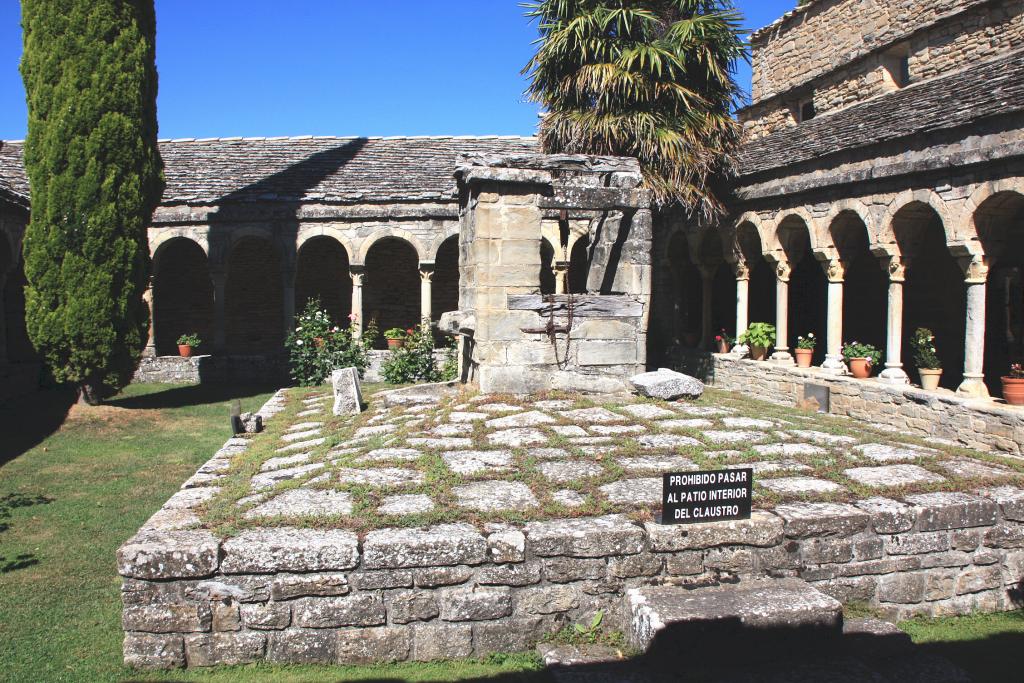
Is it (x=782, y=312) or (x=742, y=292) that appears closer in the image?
(x=782, y=312)

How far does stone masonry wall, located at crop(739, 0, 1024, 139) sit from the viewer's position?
11.1 m

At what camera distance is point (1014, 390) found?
8102 millimetres

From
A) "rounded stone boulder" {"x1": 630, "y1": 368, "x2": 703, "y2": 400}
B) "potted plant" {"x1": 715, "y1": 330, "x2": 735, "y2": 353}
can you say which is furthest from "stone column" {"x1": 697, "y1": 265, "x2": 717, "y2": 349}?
"rounded stone boulder" {"x1": 630, "y1": 368, "x2": 703, "y2": 400}

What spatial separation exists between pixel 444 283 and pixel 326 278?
2957mm

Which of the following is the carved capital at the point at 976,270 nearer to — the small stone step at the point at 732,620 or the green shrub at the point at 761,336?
the green shrub at the point at 761,336

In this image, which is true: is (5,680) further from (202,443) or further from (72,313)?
(72,313)

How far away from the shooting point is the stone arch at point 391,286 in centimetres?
1812

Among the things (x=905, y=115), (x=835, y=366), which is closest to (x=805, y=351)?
(x=835, y=366)

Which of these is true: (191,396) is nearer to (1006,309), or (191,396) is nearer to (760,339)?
(760,339)

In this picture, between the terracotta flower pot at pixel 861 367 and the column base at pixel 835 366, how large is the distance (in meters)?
0.36

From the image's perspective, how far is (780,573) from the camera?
13.1 feet

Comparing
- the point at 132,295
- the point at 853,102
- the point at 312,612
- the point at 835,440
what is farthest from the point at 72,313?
the point at 853,102

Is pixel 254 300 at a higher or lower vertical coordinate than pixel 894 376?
higher

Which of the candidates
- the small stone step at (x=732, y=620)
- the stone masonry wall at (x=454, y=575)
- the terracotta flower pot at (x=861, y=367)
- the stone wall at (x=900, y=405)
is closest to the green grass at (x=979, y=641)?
the stone masonry wall at (x=454, y=575)
